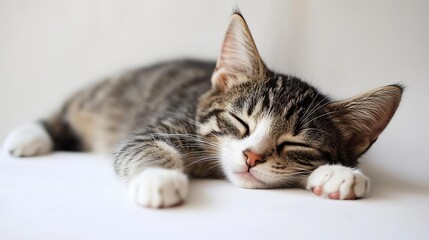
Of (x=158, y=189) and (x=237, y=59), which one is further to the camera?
(x=237, y=59)

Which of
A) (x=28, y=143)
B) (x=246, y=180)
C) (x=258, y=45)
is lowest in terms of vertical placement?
(x=28, y=143)

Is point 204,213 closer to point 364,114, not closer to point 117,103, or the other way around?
point 364,114

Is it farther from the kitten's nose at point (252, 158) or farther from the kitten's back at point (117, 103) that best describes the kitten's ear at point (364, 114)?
the kitten's back at point (117, 103)

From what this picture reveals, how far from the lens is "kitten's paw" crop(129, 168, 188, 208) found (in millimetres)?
825

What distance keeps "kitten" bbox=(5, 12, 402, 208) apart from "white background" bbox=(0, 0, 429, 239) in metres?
0.18

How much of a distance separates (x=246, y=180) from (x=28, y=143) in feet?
2.65

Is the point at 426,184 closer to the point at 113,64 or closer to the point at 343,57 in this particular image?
the point at 343,57

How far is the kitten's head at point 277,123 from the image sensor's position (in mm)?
965

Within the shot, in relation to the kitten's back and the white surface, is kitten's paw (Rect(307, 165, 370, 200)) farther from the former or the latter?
the kitten's back

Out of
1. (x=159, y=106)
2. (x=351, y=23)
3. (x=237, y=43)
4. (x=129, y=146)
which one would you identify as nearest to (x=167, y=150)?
(x=129, y=146)

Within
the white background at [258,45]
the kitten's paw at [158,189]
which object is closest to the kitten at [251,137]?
the kitten's paw at [158,189]

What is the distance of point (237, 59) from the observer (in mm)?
1169

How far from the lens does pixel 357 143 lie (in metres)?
1.09

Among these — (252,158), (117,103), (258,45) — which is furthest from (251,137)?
(117,103)
